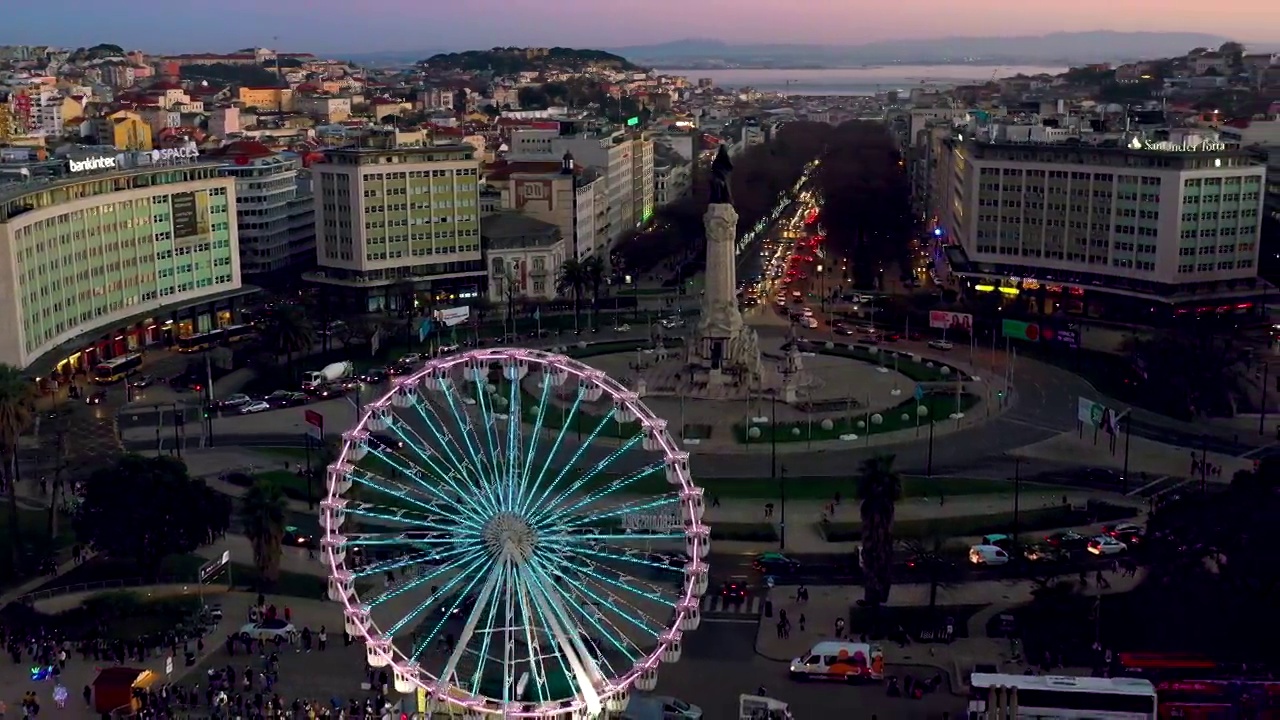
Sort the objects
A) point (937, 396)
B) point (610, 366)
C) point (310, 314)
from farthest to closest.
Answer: point (310, 314)
point (610, 366)
point (937, 396)

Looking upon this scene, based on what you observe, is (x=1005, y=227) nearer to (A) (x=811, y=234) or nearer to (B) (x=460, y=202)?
(B) (x=460, y=202)

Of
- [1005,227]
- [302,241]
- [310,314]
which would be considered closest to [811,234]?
[1005,227]

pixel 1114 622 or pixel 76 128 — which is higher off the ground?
pixel 76 128

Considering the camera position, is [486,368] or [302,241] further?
[302,241]

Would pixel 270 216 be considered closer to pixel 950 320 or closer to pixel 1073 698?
pixel 950 320

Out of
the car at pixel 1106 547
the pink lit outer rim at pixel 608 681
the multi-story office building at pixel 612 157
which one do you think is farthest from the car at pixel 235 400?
the multi-story office building at pixel 612 157

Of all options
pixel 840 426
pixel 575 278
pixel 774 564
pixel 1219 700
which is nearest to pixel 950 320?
pixel 840 426

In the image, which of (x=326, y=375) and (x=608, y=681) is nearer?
(x=608, y=681)
